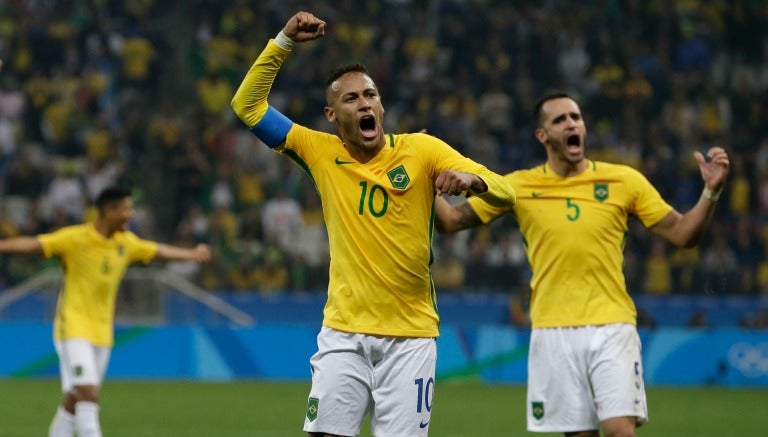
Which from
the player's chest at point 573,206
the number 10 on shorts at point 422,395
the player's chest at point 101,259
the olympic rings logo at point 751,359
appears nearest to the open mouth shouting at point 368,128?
the number 10 on shorts at point 422,395

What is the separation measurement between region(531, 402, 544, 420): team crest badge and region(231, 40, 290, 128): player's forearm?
246cm

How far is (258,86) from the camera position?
701 cm

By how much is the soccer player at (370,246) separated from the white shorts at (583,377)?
142cm

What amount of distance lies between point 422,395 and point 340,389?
40 centimetres

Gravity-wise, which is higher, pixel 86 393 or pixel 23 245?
pixel 23 245

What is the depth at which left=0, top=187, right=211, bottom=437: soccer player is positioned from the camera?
11.3 metres

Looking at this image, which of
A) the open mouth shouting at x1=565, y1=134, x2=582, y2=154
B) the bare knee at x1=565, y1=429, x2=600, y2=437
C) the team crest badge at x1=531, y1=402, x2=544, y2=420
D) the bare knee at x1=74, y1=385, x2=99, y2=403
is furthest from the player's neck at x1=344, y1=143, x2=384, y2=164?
the bare knee at x1=74, y1=385, x2=99, y2=403

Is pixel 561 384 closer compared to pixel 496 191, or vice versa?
pixel 496 191

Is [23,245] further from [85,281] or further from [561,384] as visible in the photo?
[561,384]

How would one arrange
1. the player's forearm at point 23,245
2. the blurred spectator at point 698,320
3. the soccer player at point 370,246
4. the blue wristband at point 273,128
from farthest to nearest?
the blurred spectator at point 698,320 → the player's forearm at point 23,245 → the blue wristband at point 273,128 → the soccer player at point 370,246

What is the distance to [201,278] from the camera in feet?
71.4

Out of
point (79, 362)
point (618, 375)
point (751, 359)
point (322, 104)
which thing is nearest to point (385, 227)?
point (618, 375)

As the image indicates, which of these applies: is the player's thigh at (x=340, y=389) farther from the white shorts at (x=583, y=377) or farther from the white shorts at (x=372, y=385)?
the white shorts at (x=583, y=377)

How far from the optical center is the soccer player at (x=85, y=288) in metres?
11.3
